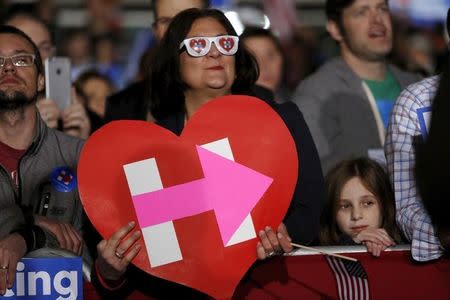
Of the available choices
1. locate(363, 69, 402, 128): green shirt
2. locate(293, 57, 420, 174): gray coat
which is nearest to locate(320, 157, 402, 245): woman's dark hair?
locate(293, 57, 420, 174): gray coat

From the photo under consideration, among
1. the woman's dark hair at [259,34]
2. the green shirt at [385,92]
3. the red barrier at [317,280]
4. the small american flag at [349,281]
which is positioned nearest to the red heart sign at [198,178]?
the red barrier at [317,280]

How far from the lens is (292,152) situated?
5637 mm

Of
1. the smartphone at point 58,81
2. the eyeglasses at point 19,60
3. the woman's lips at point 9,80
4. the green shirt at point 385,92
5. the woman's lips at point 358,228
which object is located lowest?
the woman's lips at point 358,228

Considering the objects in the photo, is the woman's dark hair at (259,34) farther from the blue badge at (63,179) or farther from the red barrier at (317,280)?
the red barrier at (317,280)

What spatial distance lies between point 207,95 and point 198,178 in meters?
0.73

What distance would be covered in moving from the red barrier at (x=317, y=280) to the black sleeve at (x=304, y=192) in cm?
15

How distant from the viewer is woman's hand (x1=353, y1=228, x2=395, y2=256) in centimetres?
576

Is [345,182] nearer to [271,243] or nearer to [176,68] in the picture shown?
[176,68]

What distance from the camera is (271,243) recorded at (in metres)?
5.46

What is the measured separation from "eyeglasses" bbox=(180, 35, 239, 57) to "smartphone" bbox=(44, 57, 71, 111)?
1578 mm

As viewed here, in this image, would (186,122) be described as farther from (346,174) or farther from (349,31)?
(349,31)

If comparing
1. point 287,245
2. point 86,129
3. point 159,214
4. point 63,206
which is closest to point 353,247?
point 287,245

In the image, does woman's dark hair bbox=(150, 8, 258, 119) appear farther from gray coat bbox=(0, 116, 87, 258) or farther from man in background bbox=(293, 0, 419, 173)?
man in background bbox=(293, 0, 419, 173)

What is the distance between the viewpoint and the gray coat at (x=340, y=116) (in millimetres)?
7781
